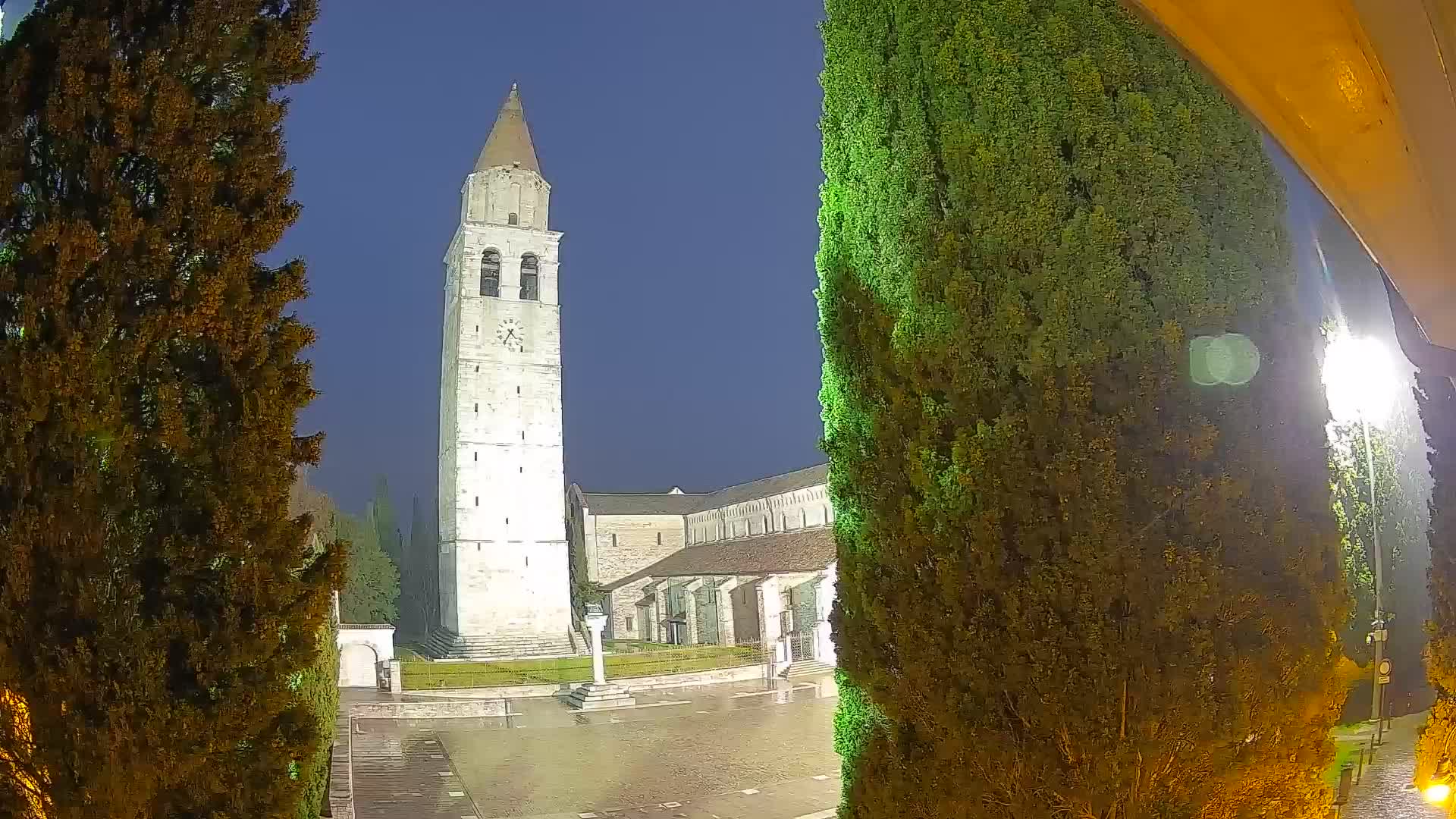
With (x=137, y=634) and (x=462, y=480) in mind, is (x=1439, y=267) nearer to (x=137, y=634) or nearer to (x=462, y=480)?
(x=137, y=634)

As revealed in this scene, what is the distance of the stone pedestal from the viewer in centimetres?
2275

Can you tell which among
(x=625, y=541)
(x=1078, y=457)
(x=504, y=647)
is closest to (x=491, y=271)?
(x=504, y=647)

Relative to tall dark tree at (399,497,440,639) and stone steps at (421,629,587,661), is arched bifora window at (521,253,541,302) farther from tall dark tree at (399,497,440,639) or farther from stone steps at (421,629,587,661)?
tall dark tree at (399,497,440,639)

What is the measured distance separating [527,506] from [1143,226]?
118 ft

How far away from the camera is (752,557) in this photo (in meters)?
40.6

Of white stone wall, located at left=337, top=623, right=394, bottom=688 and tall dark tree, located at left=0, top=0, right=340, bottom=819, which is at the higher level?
tall dark tree, located at left=0, top=0, right=340, bottom=819

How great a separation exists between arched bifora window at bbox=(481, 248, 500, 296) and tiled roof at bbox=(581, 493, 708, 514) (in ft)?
49.2

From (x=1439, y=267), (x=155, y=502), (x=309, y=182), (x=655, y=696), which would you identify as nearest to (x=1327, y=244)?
(x=1439, y=267)

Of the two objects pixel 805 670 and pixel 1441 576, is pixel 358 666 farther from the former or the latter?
pixel 1441 576

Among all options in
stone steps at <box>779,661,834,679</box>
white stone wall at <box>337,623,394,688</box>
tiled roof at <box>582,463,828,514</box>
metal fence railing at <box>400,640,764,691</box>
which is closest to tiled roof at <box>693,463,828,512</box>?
tiled roof at <box>582,463,828,514</box>

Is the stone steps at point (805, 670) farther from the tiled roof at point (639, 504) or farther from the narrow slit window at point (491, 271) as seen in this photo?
the tiled roof at point (639, 504)

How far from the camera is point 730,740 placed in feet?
58.1

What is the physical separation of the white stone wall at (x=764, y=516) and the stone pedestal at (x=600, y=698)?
18.0m

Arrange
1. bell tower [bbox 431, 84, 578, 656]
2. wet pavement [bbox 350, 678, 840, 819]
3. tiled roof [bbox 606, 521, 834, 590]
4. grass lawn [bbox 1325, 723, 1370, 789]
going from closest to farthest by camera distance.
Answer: grass lawn [bbox 1325, 723, 1370, 789], wet pavement [bbox 350, 678, 840, 819], tiled roof [bbox 606, 521, 834, 590], bell tower [bbox 431, 84, 578, 656]
